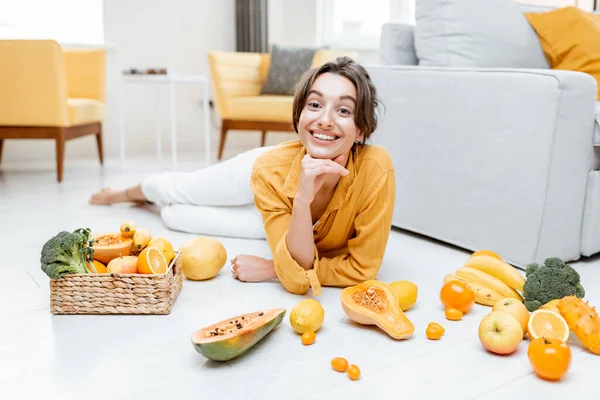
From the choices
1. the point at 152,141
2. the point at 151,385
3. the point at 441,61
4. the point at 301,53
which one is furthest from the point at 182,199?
the point at 152,141

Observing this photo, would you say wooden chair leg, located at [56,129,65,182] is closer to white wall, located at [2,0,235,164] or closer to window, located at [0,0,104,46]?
white wall, located at [2,0,235,164]

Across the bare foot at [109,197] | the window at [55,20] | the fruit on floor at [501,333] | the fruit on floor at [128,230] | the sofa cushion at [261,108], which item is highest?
the window at [55,20]

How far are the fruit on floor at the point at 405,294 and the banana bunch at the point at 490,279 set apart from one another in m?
0.16

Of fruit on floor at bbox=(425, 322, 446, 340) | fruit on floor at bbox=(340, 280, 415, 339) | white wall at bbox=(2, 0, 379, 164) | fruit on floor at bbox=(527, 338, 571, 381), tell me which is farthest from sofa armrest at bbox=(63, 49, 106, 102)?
fruit on floor at bbox=(527, 338, 571, 381)

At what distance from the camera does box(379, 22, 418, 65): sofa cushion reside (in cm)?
280

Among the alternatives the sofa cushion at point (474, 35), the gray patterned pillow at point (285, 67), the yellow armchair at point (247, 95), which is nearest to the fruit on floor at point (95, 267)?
the sofa cushion at point (474, 35)

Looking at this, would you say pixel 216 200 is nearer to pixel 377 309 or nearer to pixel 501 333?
pixel 377 309

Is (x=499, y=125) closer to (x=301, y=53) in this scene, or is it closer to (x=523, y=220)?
(x=523, y=220)

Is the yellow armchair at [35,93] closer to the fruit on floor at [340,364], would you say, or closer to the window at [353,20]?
the window at [353,20]

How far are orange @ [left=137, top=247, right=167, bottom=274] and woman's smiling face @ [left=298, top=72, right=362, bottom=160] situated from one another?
0.51 metres

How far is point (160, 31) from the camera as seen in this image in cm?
553

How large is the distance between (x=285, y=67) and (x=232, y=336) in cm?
386

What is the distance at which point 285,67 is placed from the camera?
4.95 metres

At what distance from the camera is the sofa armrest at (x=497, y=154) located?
2016mm
